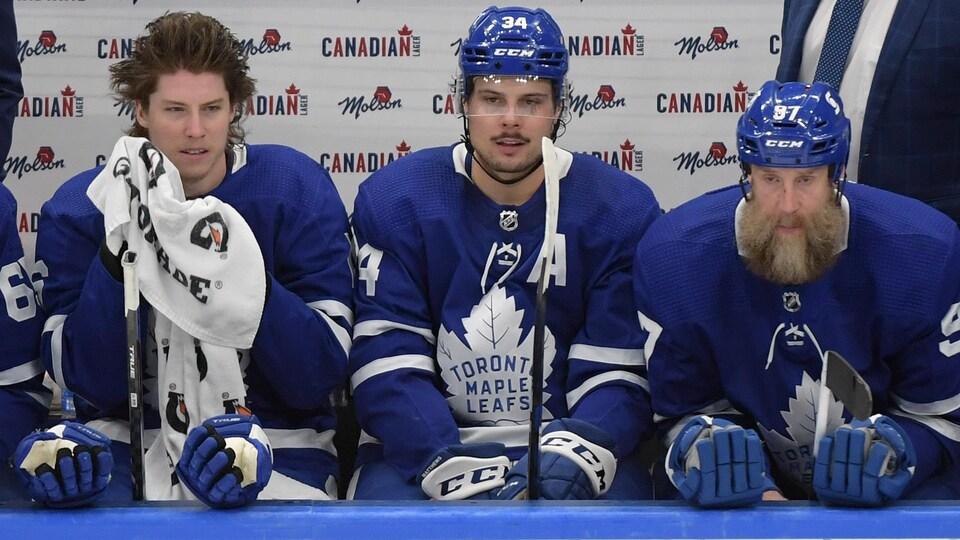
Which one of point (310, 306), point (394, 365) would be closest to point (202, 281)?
point (310, 306)

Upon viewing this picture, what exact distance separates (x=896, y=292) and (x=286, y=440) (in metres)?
1.07

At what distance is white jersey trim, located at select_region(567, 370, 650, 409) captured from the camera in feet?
8.72

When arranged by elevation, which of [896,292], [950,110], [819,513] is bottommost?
[819,513]

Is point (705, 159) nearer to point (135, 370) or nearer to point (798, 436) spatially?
point (798, 436)

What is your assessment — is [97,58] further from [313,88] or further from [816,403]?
[816,403]

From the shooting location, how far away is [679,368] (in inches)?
102

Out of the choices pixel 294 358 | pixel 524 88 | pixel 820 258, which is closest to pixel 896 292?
pixel 820 258

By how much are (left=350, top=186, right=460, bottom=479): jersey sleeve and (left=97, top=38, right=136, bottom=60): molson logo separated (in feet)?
4.49

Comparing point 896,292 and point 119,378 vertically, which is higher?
point 896,292

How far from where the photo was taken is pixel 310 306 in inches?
105

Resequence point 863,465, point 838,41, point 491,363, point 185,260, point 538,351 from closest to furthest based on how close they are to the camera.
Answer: point 863,465 → point 538,351 → point 185,260 → point 491,363 → point 838,41

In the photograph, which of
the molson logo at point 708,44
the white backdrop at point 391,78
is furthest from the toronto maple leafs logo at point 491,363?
the molson logo at point 708,44

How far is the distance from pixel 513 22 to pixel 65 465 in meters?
1.14

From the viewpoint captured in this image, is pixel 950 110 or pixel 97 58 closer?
pixel 950 110
